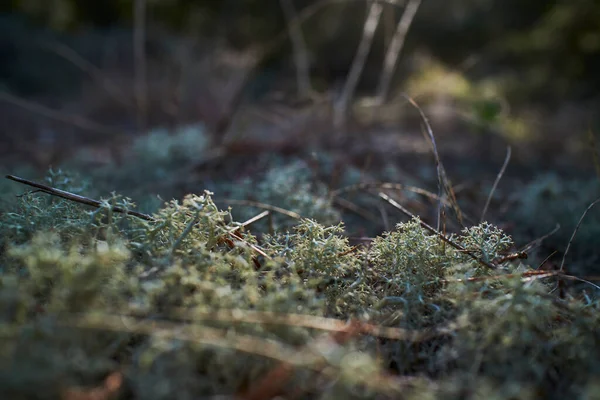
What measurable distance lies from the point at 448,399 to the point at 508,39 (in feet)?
11.9

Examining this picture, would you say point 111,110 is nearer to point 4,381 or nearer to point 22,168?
point 22,168

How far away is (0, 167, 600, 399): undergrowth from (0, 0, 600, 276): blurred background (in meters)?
0.55

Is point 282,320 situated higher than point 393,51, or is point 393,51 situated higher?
point 393,51

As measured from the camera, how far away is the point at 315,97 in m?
2.59

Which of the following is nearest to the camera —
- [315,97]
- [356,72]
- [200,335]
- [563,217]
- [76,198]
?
[200,335]

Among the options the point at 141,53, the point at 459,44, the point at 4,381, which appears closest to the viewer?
the point at 4,381

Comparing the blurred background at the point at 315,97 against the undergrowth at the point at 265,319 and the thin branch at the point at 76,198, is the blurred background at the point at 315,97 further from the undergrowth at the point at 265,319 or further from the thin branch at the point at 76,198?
the thin branch at the point at 76,198

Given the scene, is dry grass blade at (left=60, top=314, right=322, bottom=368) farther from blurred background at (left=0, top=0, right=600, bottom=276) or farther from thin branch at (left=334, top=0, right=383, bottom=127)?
thin branch at (left=334, top=0, right=383, bottom=127)

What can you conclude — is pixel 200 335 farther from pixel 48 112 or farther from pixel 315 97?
pixel 48 112

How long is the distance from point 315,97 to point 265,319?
6.36 ft

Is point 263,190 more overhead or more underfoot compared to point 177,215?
more overhead

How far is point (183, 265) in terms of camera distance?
0.98 meters

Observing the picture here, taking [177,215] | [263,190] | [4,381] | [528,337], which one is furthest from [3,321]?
[263,190]

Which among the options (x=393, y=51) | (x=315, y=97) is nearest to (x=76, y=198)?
(x=315, y=97)
